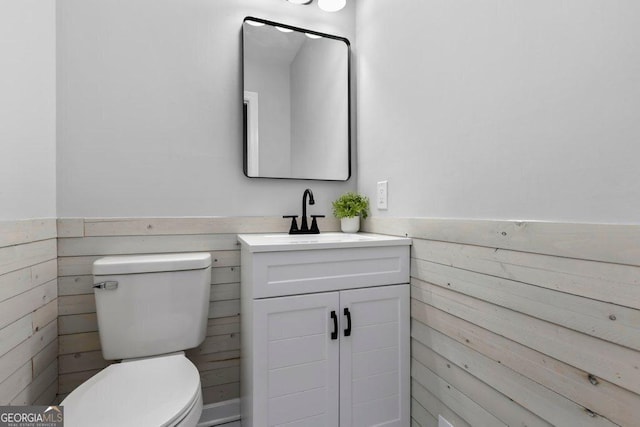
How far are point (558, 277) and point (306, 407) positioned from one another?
941 mm

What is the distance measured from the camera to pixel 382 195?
62.1 inches

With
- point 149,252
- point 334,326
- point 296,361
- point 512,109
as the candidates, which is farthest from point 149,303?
point 512,109

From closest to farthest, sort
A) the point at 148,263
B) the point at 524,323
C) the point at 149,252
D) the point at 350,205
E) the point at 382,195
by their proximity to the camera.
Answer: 1. the point at 524,323
2. the point at 148,263
3. the point at 149,252
4. the point at 382,195
5. the point at 350,205

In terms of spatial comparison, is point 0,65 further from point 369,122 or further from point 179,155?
point 369,122

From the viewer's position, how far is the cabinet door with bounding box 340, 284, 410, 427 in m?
1.22

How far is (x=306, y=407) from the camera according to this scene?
3.80 ft

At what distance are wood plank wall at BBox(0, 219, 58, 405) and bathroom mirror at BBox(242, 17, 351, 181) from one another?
0.88 m

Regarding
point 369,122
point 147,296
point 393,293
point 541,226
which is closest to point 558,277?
point 541,226

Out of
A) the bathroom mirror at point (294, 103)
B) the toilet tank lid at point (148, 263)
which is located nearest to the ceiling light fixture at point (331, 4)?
the bathroom mirror at point (294, 103)

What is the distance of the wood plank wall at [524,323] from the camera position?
26.9 inches

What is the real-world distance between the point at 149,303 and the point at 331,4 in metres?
1.78

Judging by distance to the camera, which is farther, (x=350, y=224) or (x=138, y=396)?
(x=350, y=224)

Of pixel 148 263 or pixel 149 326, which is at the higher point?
pixel 148 263
